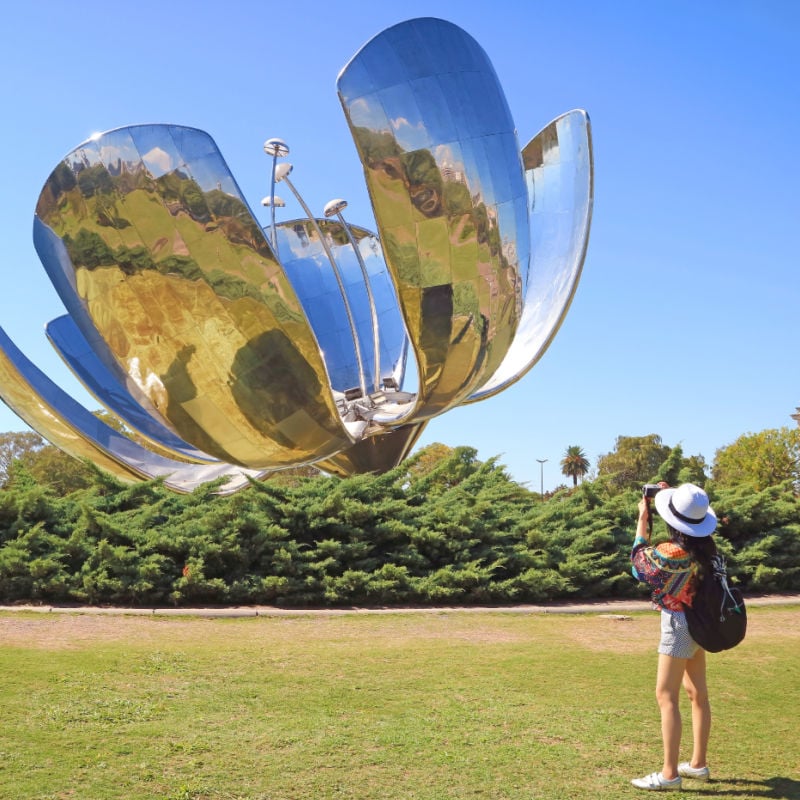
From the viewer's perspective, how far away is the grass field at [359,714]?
11.8 ft

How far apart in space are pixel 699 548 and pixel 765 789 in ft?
3.23

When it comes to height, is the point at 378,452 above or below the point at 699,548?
above

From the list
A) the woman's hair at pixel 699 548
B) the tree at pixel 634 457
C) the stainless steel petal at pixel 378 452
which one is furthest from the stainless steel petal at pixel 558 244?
the tree at pixel 634 457

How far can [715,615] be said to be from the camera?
3574 millimetres

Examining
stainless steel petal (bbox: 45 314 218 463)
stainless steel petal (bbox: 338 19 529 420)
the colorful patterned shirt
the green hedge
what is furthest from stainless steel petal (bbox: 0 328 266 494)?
the colorful patterned shirt

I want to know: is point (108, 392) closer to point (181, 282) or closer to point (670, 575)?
point (181, 282)

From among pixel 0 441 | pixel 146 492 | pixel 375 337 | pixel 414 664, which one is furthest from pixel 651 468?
pixel 414 664

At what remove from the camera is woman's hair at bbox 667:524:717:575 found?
12.1 ft

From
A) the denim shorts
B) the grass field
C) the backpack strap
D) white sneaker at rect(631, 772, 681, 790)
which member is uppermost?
the backpack strap

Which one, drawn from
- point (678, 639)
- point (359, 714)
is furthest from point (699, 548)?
point (359, 714)

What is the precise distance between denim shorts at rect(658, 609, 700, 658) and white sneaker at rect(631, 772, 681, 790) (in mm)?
475

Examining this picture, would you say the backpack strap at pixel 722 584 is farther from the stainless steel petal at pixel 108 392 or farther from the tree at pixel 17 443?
the tree at pixel 17 443

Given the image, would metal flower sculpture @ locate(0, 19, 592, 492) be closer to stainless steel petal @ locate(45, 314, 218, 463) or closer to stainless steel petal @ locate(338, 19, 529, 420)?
stainless steel petal @ locate(338, 19, 529, 420)

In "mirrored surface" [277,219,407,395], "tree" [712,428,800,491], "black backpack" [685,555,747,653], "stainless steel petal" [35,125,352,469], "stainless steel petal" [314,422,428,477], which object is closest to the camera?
"black backpack" [685,555,747,653]
